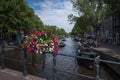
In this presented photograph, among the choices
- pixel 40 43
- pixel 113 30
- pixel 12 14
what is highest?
→ pixel 12 14

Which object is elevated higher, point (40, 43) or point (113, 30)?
point (113, 30)

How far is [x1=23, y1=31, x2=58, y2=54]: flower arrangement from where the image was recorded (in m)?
5.73

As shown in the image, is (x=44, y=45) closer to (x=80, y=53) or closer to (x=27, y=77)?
(x=27, y=77)

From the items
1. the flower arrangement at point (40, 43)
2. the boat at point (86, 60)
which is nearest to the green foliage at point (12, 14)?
the boat at point (86, 60)

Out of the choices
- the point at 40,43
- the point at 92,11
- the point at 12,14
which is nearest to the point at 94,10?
the point at 92,11

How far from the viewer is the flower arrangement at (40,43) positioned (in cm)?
573

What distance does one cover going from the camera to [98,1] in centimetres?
3556

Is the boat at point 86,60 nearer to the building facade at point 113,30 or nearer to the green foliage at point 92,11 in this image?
the green foliage at point 92,11

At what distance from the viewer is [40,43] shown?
5750 mm

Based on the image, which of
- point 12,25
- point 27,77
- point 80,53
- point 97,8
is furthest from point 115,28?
point 27,77

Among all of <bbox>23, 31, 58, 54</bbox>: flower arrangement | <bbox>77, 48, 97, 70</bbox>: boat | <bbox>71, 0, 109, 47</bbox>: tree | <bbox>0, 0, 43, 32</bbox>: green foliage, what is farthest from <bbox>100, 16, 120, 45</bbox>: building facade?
<bbox>23, 31, 58, 54</bbox>: flower arrangement

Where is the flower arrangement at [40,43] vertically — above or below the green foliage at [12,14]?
below

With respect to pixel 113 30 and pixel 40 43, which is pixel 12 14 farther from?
pixel 113 30

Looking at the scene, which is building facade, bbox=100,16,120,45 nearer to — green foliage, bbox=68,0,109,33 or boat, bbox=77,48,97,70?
green foliage, bbox=68,0,109,33
